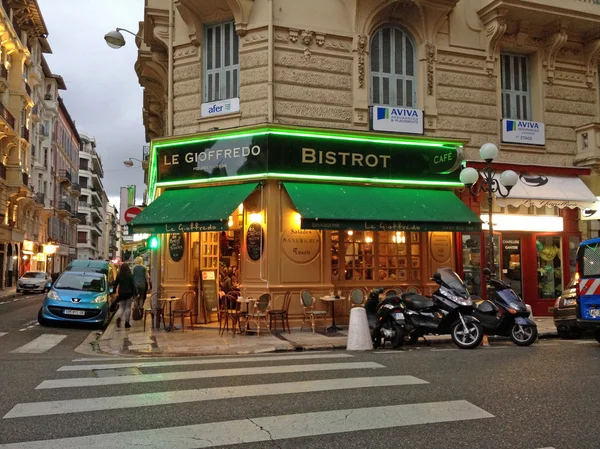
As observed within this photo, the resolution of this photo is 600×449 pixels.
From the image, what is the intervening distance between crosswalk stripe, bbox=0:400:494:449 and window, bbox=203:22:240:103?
1057cm

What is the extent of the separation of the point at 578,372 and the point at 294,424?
450cm

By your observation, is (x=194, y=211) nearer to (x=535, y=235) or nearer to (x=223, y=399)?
(x=223, y=399)

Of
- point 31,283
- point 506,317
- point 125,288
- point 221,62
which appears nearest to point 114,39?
point 221,62

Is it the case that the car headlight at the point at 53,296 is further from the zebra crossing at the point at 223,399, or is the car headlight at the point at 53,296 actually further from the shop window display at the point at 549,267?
the shop window display at the point at 549,267

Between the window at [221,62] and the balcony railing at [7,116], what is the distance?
1008 inches

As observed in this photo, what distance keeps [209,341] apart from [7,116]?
104ft

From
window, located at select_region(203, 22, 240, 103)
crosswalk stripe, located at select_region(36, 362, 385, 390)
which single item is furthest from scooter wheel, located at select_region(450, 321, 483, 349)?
window, located at select_region(203, 22, 240, 103)

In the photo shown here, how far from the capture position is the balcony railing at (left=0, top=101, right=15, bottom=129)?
3500cm

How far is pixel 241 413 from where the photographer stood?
539cm

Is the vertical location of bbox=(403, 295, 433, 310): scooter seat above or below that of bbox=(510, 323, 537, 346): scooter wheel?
above

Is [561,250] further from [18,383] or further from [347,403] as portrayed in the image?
[18,383]

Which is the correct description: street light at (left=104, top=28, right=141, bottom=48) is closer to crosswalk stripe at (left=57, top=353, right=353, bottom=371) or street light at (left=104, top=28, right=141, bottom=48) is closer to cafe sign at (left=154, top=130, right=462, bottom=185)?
cafe sign at (left=154, top=130, right=462, bottom=185)

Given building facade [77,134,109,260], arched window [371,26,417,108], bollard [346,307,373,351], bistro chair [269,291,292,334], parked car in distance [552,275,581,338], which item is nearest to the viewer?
bollard [346,307,373,351]

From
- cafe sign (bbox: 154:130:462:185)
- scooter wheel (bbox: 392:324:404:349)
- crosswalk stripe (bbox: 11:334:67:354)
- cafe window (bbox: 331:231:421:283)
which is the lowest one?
crosswalk stripe (bbox: 11:334:67:354)
